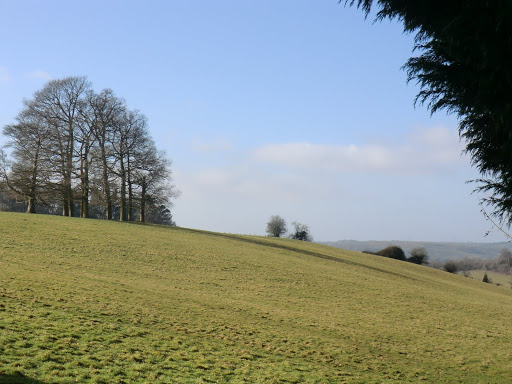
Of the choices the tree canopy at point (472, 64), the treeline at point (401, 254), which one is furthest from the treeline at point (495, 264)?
the tree canopy at point (472, 64)

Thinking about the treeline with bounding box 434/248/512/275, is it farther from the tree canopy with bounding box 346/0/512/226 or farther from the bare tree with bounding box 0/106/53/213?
the tree canopy with bounding box 346/0/512/226

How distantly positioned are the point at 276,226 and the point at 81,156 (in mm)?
42777

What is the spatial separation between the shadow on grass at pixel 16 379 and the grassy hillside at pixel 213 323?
0.09 ft

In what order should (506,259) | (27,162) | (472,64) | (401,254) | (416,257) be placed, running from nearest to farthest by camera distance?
(472,64) → (27,162) → (401,254) → (416,257) → (506,259)

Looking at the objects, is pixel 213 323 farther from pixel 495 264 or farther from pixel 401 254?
pixel 495 264

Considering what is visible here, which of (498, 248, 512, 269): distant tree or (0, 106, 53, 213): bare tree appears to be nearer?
(0, 106, 53, 213): bare tree

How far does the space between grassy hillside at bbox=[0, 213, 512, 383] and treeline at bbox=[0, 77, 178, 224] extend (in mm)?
14096

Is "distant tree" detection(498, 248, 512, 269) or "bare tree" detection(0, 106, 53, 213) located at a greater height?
"bare tree" detection(0, 106, 53, 213)

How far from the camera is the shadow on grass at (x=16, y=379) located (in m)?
6.85

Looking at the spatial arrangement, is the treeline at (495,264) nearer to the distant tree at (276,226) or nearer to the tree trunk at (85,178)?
the distant tree at (276,226)

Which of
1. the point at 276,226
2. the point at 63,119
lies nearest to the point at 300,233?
the point at 276,226

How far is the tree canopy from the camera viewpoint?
5.48 metres

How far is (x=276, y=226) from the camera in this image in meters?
80.6

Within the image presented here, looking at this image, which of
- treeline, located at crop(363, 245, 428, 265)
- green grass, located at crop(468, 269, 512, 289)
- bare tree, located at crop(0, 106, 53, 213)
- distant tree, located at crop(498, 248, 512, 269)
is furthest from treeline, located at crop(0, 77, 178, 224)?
distant tree, located at crop(498, 248, 512, 269)
